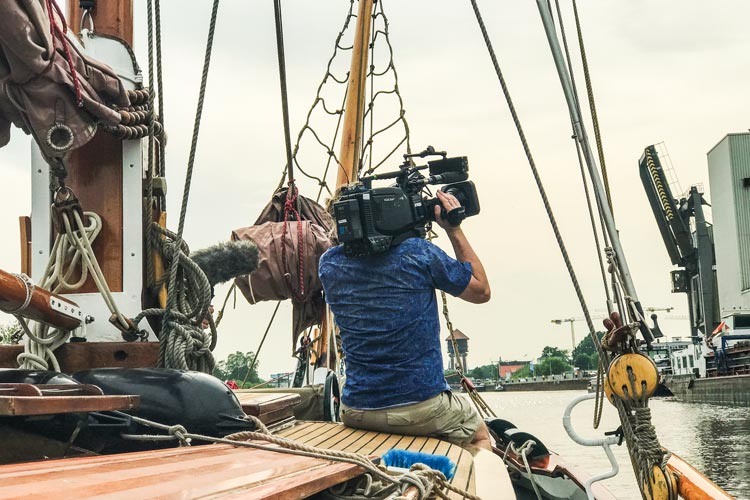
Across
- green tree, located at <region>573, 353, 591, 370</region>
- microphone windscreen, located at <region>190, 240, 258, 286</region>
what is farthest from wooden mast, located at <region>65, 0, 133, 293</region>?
green tree, located at <region>573, 353, 591, 370</region>

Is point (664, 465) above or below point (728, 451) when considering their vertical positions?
above

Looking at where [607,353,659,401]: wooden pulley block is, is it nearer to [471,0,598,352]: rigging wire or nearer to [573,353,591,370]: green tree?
[471,0,598,352]: rigging wire

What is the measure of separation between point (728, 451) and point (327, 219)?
10.4m

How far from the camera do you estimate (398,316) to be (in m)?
2.77

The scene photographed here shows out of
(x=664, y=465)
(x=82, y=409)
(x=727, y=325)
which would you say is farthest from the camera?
(x=727, y=325)

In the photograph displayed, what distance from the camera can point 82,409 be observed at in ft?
5.33

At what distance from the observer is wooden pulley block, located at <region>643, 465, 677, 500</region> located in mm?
1908

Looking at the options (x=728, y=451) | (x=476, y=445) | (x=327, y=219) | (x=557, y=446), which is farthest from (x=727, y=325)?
(x=476, y=445)

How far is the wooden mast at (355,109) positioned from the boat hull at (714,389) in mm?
17411

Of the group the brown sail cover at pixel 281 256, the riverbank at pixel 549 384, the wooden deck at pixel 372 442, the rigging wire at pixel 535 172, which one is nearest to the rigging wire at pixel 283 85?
the brown sail cover at pixel 281 256

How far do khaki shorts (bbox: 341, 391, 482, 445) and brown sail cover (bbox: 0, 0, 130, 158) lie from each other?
1265 millimetres

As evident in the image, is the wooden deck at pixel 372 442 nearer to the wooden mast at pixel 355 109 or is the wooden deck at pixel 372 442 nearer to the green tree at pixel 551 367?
the wooden mast at pixel 355 109

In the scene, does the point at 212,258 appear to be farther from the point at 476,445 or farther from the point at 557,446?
the point at 557,446

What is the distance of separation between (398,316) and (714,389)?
2651 cm
